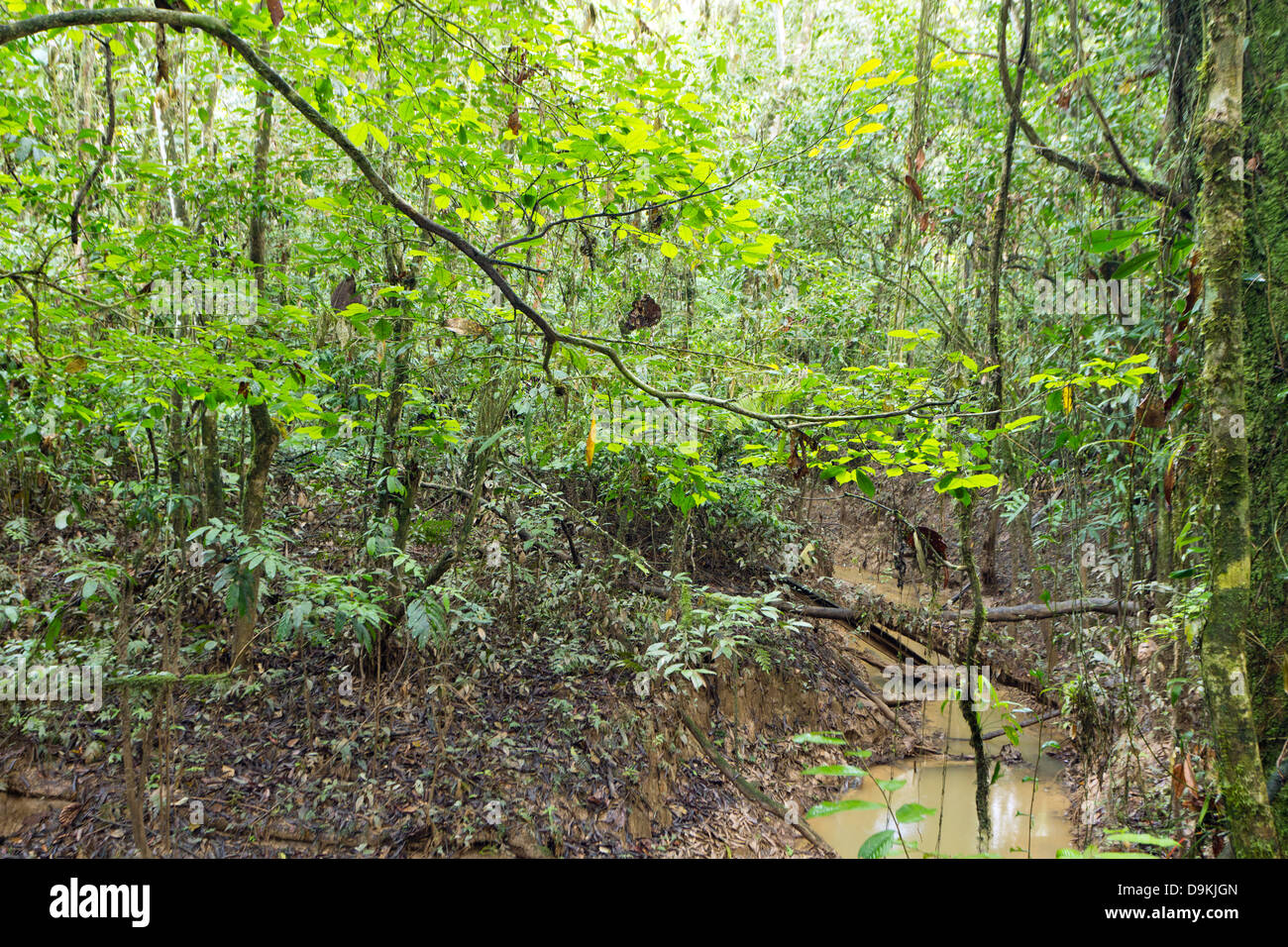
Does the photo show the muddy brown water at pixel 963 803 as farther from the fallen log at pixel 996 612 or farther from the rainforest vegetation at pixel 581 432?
the fallen log at pixel 996 612

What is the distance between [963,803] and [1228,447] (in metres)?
5.27

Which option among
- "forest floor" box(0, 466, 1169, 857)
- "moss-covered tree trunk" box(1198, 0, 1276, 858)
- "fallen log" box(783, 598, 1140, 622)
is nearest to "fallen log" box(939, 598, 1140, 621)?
"fallen log" box(783, 598, 1140, 622)

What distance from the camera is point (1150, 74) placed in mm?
3768

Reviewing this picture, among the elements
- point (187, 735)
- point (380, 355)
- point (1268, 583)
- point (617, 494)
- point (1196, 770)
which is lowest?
point (187, 735)

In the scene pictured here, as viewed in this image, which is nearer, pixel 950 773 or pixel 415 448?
pixel 415 448

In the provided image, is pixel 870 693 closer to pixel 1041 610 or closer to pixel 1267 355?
pixel 1041 610

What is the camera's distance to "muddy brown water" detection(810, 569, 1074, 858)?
5203 mm

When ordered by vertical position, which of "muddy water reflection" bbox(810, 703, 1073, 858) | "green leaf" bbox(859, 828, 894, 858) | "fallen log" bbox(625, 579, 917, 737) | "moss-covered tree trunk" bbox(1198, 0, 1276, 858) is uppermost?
"moss-covered tree trunk" bbox(1198, 0, 1276, 858)

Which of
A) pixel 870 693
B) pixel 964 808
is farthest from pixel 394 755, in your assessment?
pixel 870 693

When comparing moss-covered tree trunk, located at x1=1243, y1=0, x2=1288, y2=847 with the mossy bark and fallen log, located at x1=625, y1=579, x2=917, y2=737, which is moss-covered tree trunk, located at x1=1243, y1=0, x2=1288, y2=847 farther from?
fallen log, located at x1=625, y1=579, x2=917, y2=737

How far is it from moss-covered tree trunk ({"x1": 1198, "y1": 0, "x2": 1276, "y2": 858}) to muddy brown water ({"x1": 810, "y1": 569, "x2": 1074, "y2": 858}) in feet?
10.5
